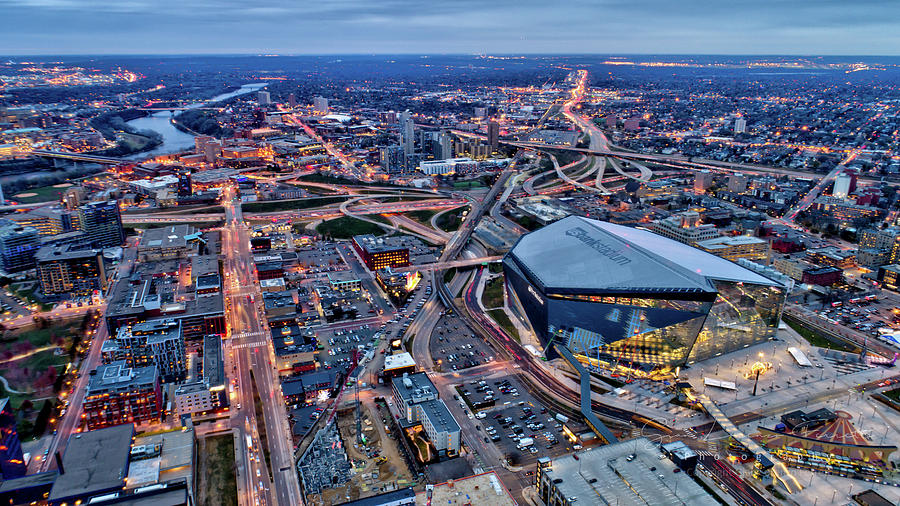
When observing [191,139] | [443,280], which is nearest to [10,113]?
[191,139]

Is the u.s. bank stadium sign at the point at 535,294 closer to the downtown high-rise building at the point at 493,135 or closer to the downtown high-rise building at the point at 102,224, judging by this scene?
the downtown high-rise building at the point at 102,224

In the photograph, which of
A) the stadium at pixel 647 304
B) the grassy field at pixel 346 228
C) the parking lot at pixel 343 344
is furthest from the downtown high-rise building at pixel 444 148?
the stadium at pixel 647 304

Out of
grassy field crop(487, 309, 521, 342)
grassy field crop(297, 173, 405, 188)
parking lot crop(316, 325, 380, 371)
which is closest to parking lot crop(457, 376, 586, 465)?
grassy field crop(487, 309, 521, 342)

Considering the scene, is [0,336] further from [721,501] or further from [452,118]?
[452,118]

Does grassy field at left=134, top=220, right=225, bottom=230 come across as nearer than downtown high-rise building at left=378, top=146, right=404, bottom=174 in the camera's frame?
Yes

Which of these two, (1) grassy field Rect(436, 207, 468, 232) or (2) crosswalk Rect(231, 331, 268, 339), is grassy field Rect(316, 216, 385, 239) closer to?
(1) grassy field Rect(436, 207, 468, 232)

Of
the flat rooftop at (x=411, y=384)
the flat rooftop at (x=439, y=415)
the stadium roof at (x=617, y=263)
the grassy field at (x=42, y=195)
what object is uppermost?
the stadium roof at (x=617, y=263)

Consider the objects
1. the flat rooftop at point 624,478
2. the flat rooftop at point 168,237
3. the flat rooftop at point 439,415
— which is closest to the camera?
the flat rooftop at point 624,478

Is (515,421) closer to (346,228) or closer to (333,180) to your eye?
(346,228)
